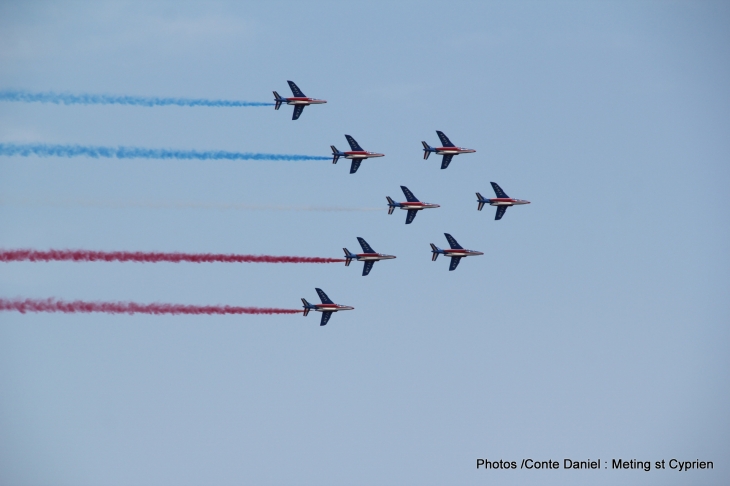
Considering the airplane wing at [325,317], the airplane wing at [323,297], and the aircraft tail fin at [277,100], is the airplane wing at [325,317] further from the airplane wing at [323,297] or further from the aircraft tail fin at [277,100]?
the aircraft tail fin at [277,100]

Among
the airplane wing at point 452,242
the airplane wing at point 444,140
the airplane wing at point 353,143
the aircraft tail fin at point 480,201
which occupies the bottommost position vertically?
the airplane wing at point 452,242

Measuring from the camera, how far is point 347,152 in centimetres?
10025

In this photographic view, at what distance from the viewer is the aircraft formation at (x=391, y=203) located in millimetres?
97562

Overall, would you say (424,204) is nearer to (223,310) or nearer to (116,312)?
Result: (223,310)

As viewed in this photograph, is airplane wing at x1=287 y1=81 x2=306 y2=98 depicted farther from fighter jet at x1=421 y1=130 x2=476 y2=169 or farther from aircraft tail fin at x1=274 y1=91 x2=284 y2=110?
fighter jet at x1=421 y1=130 x2=476 y2=169

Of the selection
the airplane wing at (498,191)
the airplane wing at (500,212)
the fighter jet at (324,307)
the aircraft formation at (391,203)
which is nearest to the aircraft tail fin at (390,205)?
the aircraft formation at (391,203)

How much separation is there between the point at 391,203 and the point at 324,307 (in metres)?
10.3

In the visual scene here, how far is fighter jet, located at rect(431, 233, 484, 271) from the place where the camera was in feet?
339

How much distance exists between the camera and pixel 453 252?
10462 cm

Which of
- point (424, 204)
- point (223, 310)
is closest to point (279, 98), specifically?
point (424, 204)

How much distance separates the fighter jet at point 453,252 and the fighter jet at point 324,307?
9308 mm

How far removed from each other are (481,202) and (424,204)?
4747 mm

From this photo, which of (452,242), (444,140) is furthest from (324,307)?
(444,140)

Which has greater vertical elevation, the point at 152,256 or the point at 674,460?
the point at 152,256
